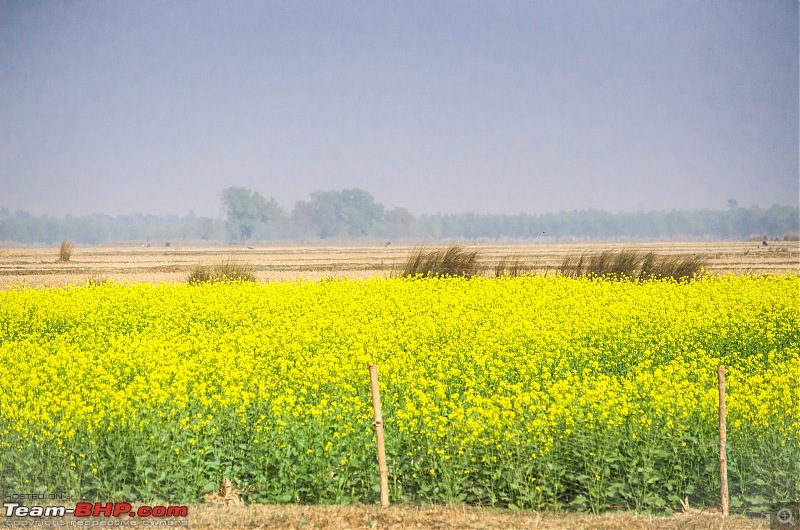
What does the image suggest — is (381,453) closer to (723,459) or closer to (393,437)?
(393,437)

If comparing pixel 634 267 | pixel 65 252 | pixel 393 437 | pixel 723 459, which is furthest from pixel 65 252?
pixel 723 459

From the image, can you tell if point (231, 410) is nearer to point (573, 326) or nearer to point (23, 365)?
point (23, 365)

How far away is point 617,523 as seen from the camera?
320 inches

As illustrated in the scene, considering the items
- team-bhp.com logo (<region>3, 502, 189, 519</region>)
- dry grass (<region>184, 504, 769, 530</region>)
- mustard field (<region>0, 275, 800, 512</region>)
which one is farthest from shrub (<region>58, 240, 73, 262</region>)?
dry grass (<region>184, 504, 769, 530</region>)

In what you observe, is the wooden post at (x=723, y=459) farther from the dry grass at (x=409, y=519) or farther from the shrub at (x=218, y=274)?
the shrub at (x=218, y=274)

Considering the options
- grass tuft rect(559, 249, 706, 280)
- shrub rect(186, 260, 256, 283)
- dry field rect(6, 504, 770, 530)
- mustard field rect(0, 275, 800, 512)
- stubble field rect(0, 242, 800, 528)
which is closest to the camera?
dry field rect(6, 504, 770, 530)

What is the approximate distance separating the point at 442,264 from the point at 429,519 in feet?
64.7

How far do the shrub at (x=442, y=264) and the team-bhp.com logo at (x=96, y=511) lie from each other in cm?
1925

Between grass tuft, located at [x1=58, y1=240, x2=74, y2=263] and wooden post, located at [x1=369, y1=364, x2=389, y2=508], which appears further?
grass tuft, located at [x1=58, y1=240, x2=74, y2=263]

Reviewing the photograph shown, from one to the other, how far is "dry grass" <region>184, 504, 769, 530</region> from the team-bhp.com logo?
0.77 ft

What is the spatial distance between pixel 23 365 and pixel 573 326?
8553 millimetres

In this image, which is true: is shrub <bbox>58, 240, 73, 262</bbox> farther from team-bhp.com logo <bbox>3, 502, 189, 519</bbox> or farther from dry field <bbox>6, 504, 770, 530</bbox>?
dry field <bbox>6, 504, 770, 530</bbox>

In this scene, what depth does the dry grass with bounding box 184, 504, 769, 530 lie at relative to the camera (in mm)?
8070

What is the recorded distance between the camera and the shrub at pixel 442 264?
90.5 ft
